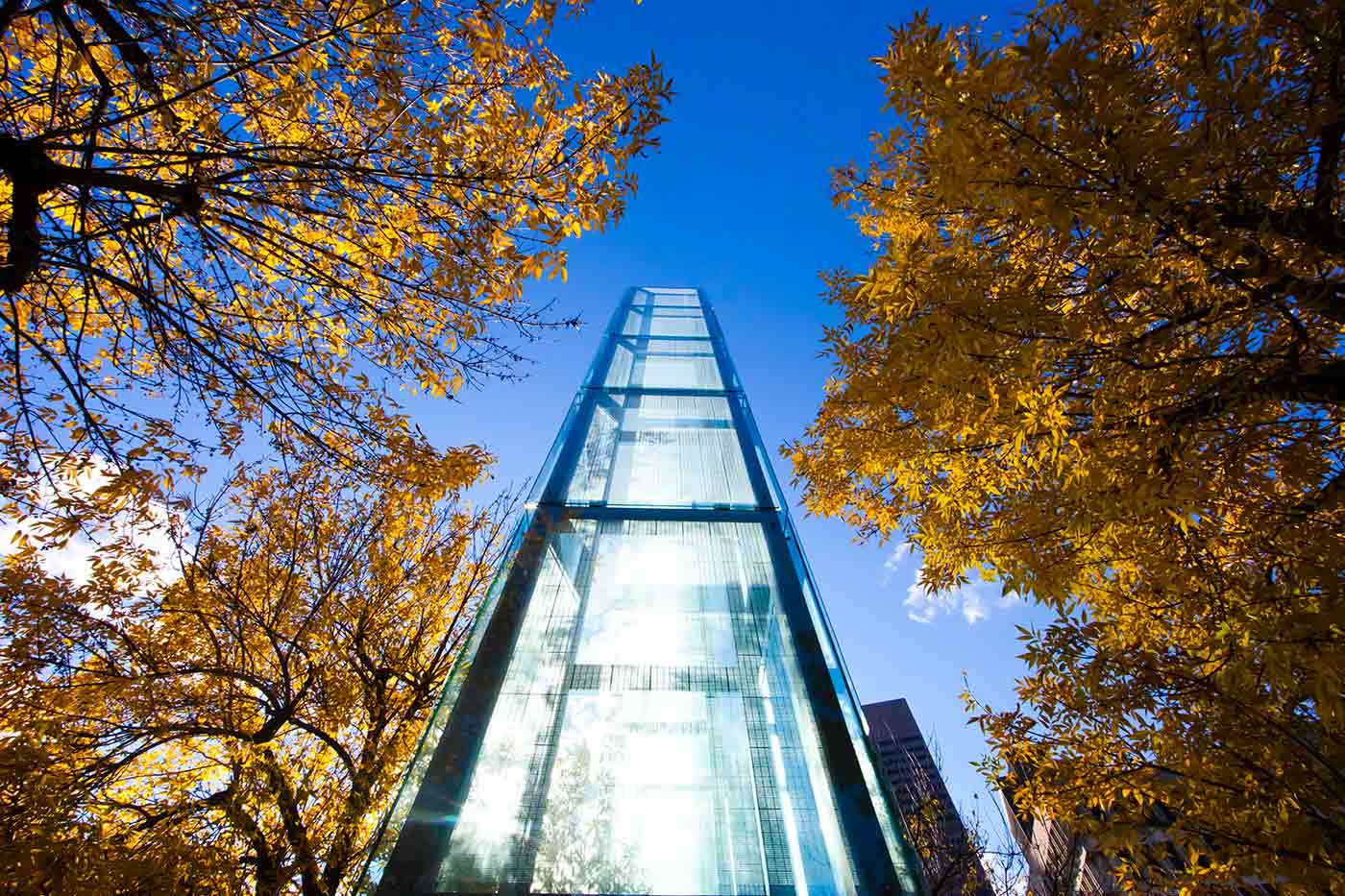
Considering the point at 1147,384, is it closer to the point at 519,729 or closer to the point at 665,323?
the point at 519,729

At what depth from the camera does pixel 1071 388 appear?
2.42 metres

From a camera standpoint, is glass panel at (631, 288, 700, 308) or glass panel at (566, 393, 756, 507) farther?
glass panel at (631, 288, 700, 308)

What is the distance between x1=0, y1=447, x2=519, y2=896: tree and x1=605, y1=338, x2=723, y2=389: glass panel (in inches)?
101

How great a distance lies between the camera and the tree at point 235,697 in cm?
284

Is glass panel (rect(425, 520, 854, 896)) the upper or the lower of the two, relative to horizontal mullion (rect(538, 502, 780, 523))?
lower

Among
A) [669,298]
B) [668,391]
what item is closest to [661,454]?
[668,391]

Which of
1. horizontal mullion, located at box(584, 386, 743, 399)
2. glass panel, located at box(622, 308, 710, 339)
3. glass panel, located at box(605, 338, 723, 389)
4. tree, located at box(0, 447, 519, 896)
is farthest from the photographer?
glass panel, located at box(622, 308, 710, 339)

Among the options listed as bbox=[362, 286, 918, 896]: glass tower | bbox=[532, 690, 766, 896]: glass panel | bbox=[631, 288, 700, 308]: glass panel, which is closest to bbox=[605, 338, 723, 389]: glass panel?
bbox=[362, 286, 918, 896]: glass tower

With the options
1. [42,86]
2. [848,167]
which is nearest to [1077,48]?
[848,167]

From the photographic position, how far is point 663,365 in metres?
6.50

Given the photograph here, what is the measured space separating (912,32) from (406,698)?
18.5 ft

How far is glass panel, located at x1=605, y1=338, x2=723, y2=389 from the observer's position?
581cm

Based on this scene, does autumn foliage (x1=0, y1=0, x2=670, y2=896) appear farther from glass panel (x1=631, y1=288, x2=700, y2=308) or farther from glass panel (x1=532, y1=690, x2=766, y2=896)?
glass panel (x1=631, y1=288, x2=700, y2=308)

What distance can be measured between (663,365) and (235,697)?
5022 millimetres
